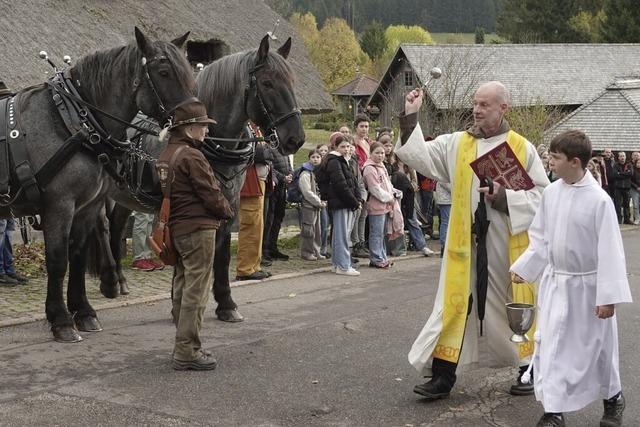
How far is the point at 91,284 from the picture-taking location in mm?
10570

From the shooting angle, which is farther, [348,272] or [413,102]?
A: [348,272]

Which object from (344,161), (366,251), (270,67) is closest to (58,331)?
(270,67)

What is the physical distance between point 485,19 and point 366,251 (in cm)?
11352

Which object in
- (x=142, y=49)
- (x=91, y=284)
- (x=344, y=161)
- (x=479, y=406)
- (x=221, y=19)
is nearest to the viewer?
(x=479, y=406)

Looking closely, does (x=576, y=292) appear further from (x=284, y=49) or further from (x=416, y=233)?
(x=416, y=233)

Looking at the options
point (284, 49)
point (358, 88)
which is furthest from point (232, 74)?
point (358, 88)

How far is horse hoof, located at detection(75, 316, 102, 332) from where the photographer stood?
26.4 feet

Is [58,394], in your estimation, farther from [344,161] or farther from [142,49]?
[344,161]

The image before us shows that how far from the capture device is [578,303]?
Result: 5453mm

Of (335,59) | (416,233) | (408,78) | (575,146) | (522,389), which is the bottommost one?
(522,389)

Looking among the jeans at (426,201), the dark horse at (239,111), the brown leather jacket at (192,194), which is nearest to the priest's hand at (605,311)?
the brown leather jacket at (192,194)

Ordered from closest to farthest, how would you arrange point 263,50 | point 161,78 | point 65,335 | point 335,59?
point 161,78
point 65,335
point 263,50
point 335,59

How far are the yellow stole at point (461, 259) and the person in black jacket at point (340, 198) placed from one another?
5.58m

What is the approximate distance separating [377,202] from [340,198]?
94cm
